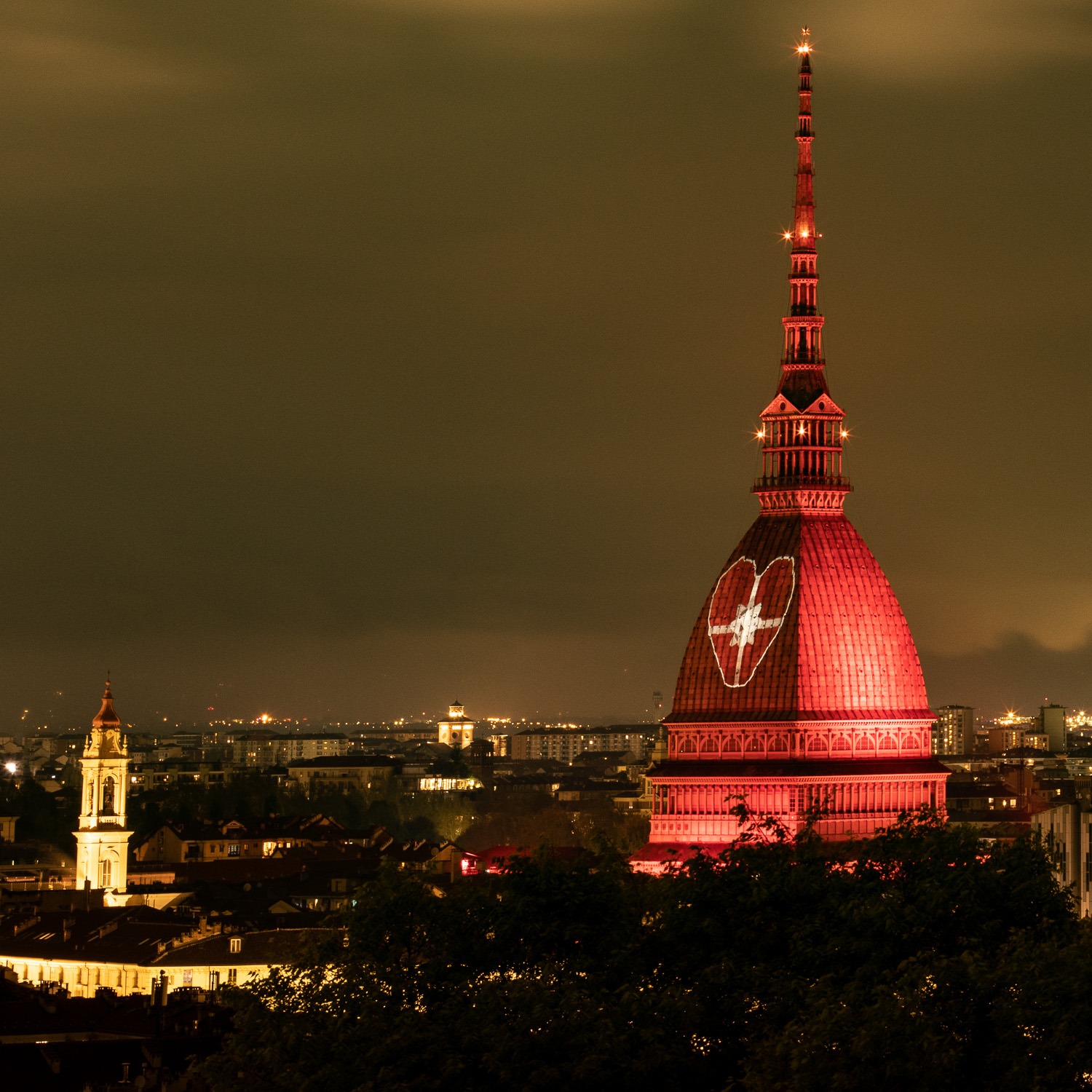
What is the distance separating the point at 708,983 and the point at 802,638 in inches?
2250

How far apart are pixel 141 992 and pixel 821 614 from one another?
25.3m

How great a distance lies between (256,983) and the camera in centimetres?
6975

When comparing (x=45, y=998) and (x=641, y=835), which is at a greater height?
(x=641, y=835)

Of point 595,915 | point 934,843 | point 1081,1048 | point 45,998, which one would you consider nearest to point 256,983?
point 595,915

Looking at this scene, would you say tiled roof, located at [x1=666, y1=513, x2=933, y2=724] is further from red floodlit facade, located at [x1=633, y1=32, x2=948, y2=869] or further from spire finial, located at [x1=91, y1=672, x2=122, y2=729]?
spire finial, located at [x1=91, y1=672, x2=122, y2=729]

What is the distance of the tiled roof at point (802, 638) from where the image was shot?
120625 mm

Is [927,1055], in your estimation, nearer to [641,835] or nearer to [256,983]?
[256,983]

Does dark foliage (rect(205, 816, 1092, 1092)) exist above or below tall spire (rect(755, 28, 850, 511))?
below

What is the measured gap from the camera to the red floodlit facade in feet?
394

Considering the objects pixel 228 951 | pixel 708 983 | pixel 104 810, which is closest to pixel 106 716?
pixel 104 810

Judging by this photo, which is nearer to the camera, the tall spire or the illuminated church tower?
the tall spire

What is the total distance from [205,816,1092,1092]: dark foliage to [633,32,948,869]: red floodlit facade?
47.1m

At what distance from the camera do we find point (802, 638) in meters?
121

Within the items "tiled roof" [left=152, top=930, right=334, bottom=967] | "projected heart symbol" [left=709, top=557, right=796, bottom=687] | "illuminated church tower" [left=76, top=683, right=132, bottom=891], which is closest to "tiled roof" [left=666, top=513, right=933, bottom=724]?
"projected heart symbol" [left=709, top=557, right=796, bottom=687]
